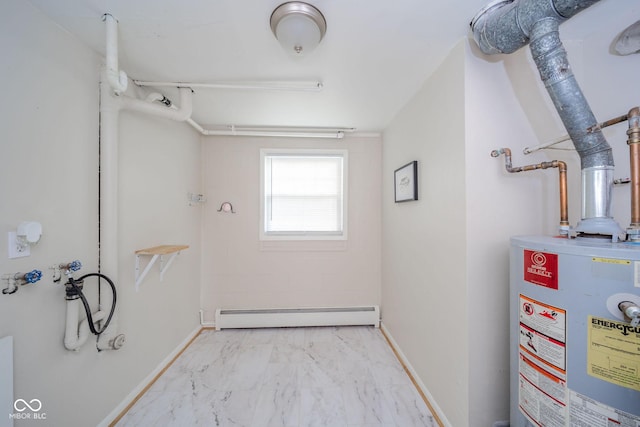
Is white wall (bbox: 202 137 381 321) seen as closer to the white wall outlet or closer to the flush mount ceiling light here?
the flush mount ceiling light

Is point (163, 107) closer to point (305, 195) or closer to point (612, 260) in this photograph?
point (305, 195)

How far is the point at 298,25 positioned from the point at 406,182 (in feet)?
4.65

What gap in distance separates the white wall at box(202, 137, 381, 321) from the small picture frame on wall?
2.38 ft

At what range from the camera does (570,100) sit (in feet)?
3.15

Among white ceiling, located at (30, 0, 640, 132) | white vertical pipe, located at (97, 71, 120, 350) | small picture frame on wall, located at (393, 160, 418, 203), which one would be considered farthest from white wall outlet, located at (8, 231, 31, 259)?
small picture frame on wall, located at (393, 160, 418, 203)

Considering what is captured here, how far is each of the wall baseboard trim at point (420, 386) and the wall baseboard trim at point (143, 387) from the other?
2.14 metres

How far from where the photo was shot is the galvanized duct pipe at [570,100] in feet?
3.05

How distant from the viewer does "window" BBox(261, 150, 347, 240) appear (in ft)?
9.34

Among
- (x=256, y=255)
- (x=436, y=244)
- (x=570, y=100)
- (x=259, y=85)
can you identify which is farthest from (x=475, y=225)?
(x=256, y=255)

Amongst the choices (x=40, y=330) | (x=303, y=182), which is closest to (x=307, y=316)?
(x=303, y=182)

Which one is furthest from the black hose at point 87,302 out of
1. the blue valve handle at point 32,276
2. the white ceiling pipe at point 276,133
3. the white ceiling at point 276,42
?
the white ceiling pipe at point 276,133

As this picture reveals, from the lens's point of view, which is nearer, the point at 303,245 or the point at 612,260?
the point at 612,260

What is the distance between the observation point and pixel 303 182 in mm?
2879

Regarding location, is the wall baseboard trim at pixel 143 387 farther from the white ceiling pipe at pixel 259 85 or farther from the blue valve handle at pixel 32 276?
the white ceiling pipe at pixel 259 85
